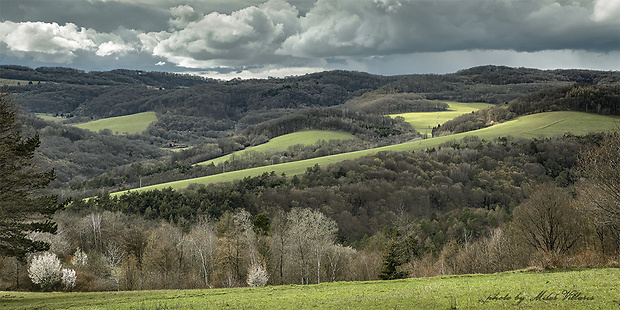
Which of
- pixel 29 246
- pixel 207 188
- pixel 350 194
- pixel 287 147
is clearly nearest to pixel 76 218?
pixel 207 188

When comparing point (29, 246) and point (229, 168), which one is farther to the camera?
point (229, 168)

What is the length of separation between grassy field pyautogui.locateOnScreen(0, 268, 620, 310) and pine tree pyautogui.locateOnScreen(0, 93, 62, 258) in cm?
395

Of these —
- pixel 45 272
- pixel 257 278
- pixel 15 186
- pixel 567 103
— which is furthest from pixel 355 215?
pixel 567 103

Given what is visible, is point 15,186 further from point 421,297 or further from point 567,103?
point 567,103

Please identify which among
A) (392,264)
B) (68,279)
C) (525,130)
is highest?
(525,130)

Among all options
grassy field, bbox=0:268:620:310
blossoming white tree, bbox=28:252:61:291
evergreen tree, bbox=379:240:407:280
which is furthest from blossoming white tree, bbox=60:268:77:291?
evergreen tree, bbox=379:240:407:280

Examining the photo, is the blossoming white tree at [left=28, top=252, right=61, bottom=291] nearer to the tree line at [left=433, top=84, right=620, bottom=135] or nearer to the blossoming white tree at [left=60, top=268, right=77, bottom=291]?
the blossoming white tree at [left=60, top=268, right=77, bottom=291]

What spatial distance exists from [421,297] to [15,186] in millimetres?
26429

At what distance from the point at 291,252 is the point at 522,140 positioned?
4802 inches

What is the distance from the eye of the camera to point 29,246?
27.9 meters

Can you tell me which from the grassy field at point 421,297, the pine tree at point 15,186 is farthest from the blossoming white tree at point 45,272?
the pine tree at point 15,186

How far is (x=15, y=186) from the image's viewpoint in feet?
88.5

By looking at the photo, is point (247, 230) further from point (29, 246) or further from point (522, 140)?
point (522, 140)

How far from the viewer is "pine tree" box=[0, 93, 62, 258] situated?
86.3 ft
